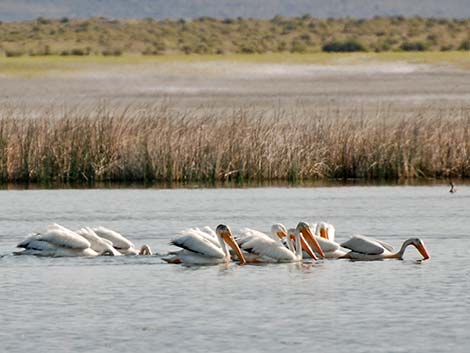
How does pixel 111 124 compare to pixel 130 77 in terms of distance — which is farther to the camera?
pixel 130 77

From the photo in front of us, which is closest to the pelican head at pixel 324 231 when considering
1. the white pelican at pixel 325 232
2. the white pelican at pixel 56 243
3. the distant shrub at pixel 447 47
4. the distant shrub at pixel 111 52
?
the white pelican at pixel 325 232

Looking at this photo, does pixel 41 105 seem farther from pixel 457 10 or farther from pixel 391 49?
pixel 457 10

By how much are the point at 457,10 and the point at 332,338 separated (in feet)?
538

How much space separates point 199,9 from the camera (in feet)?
578

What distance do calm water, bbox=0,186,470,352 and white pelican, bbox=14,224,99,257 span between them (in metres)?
0.14

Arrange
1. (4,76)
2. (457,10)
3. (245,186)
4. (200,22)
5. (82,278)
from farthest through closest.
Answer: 1. (457,10)
2. (200,22)
3. (4,76)
4. (245,186)
5. (82,278)

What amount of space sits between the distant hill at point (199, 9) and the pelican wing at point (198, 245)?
15113cm

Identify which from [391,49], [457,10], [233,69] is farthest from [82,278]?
[457,10]

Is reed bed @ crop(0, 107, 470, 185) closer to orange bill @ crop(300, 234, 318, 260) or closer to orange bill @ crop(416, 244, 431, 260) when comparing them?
orange bill @ crop(300, 234, 318, 260)

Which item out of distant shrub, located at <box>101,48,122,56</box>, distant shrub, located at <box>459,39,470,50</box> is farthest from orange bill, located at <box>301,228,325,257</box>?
distant shrub, located at <box>101,48,122,56</box>

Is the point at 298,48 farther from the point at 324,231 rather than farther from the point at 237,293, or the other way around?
the point at 237,293

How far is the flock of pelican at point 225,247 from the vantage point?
14.3 metres

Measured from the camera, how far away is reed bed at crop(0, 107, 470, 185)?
883 inches

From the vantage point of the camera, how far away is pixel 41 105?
38719 mm
